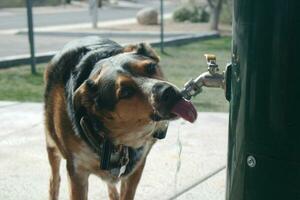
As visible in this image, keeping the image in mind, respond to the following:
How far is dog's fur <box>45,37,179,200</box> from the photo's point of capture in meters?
2.71

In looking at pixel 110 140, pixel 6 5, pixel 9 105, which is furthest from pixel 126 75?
pixel 6 5

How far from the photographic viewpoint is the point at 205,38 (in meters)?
16.7

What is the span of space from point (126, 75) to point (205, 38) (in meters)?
14.1

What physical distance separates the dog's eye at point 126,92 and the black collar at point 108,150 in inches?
13.1

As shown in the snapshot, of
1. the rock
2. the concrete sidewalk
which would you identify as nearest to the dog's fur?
the concrete sidewalk

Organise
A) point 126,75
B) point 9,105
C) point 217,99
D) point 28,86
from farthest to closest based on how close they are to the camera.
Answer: point 28,86 < point 217,99 < point 9,105 < point 126,75

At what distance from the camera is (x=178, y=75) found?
10156 mm

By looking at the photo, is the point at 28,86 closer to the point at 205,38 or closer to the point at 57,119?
the point at 57,119

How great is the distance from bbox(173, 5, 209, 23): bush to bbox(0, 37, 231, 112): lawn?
8.12 m

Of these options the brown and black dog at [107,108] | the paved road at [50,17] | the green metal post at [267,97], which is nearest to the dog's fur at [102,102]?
the brown and black dog at [107,108]

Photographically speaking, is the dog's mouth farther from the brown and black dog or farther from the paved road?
the paved road

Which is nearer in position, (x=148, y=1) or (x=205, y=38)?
(x=205, y=38)

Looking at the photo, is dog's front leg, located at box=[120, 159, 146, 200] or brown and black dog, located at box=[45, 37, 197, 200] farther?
dog's front leg, located at box=[120, 159, 146, 200]

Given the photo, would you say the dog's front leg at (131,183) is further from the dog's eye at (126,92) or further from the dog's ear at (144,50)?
the dog's eye at (126,92)
